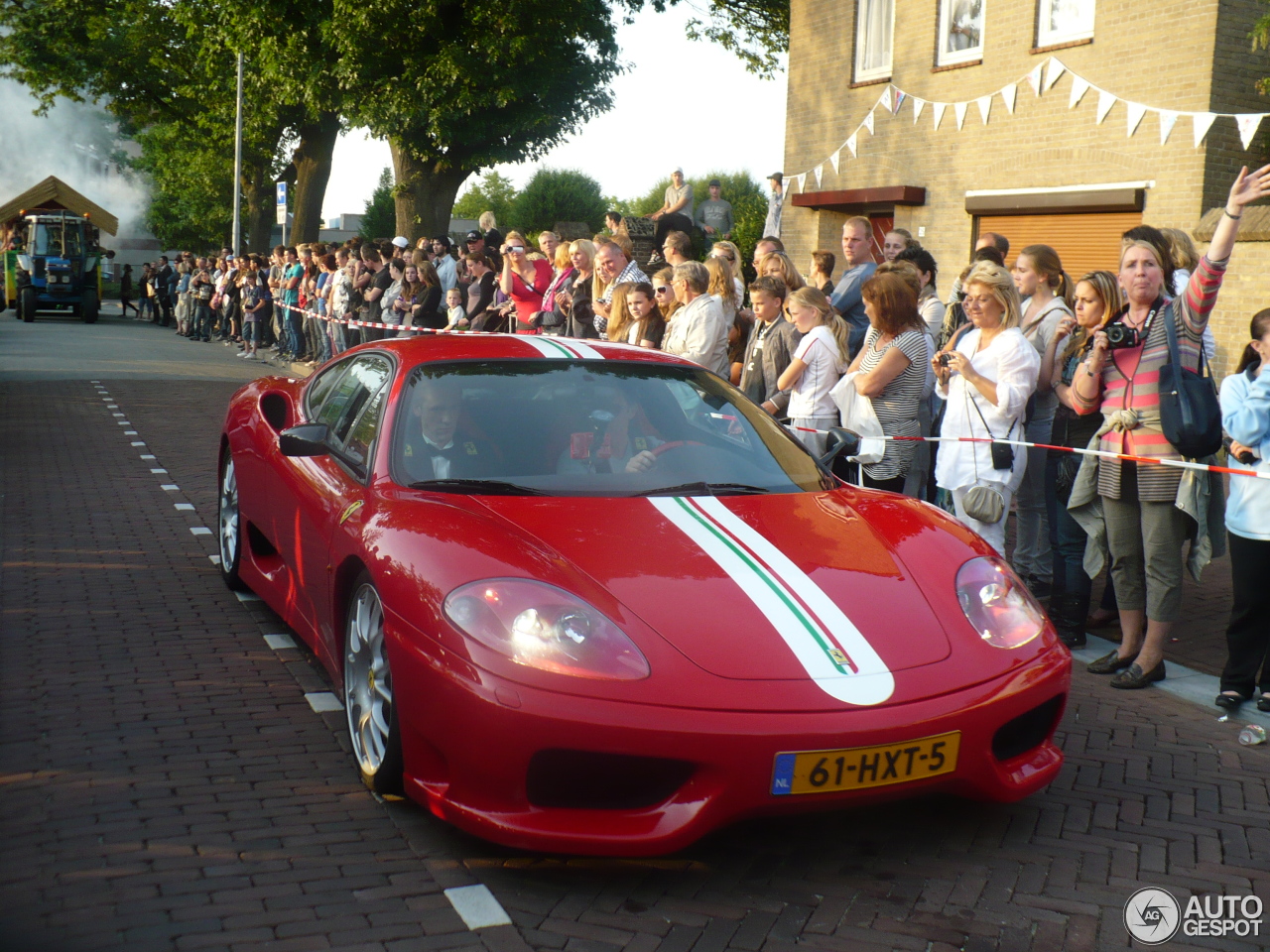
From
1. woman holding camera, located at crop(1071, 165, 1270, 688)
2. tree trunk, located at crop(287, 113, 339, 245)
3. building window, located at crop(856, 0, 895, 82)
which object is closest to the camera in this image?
woman holding camera, located at crop(1071, 165, 1270, 688)

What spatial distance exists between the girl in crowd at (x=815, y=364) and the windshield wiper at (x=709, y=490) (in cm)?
295

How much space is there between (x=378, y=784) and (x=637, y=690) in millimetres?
1069

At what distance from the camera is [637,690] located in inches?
129

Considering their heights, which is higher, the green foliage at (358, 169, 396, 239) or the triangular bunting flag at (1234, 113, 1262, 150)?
the green foliage at (358, 169, 396, 239)

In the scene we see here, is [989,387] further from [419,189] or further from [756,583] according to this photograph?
[419,189]

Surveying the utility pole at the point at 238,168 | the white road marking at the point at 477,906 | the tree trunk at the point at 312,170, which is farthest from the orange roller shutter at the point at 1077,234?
the tree trunk at the point at 312,170

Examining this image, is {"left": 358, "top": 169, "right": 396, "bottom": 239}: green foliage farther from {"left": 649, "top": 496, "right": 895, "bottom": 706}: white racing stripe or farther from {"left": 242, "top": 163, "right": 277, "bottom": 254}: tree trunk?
{"left": 649, "top": 496, "right": 895, "bottom": 706}: white racing stripe

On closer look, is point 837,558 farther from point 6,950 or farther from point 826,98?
point 826,98

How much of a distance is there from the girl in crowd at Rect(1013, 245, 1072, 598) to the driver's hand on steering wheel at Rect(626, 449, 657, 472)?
9.78ft

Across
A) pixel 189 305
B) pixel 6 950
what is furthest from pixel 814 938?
pixel 189 305

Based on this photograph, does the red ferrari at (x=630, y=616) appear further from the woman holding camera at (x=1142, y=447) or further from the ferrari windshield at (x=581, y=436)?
the woman holding camera at (x=1142, y=447)

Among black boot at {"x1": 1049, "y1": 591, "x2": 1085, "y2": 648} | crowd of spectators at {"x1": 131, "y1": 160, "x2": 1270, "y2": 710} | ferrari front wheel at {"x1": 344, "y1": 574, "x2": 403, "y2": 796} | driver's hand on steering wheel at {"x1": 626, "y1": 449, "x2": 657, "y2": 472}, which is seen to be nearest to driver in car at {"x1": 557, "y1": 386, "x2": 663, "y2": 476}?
driver's hand on steering wheel at {"x1": 626, "y1": 449, "x2": 657, "y2": 472}

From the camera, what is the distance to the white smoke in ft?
294

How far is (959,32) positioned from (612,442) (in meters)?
14.5
